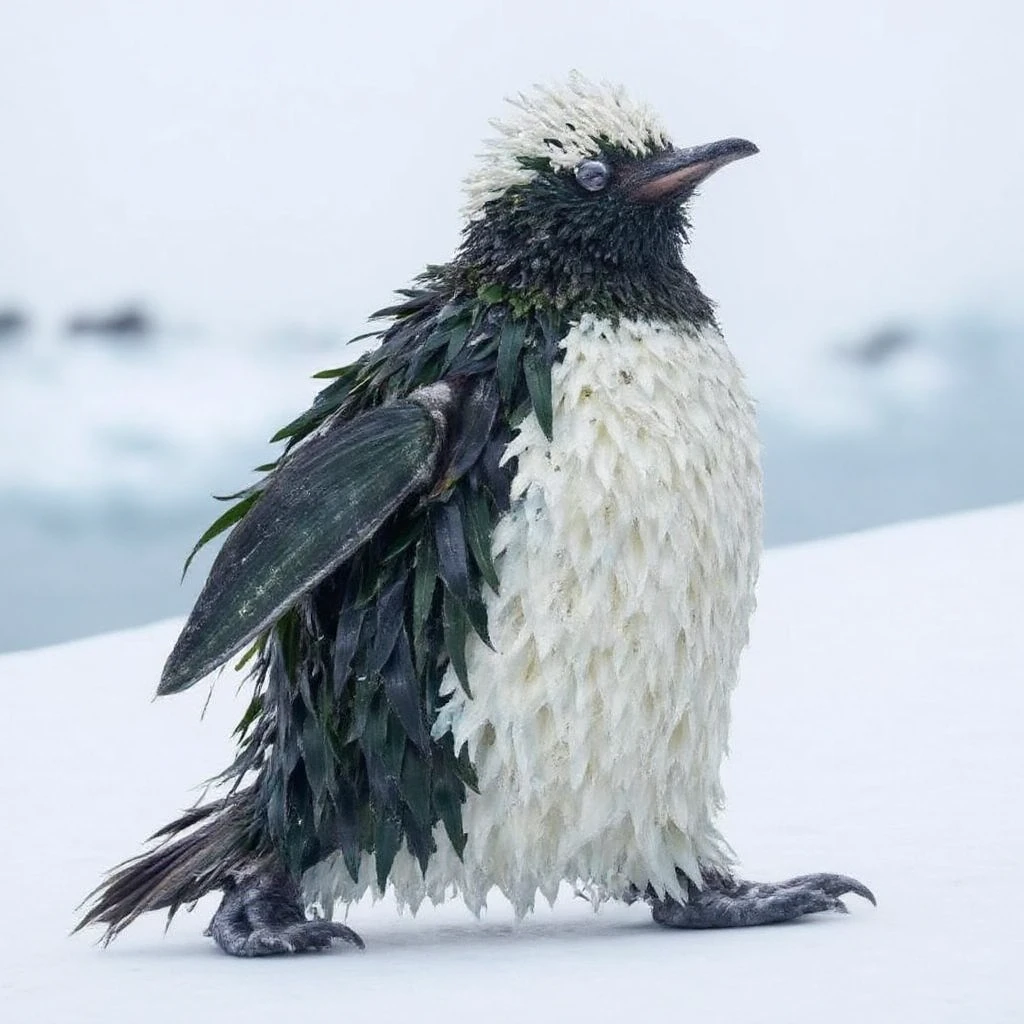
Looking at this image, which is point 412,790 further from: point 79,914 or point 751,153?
point 751,153

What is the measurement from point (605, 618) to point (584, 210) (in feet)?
2.17

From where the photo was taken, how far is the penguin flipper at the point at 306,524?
2.67 meters

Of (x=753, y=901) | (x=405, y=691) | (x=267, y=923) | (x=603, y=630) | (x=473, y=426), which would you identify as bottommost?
(x=267, y=923)

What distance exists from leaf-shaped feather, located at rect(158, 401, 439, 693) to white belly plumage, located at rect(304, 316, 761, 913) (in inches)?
6.9

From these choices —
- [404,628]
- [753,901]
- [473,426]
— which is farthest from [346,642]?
[753,901]

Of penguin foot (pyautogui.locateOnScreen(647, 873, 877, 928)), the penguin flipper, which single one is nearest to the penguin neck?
the penguin flipper

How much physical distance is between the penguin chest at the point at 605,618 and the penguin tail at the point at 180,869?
0.40 metres

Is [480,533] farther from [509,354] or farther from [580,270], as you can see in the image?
[580,270]

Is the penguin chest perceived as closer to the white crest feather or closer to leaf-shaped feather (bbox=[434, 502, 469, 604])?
leaf-shaped feather (bbox=[434, 502, 469, 604])

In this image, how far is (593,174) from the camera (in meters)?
2.98

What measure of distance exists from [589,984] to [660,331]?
1030mm

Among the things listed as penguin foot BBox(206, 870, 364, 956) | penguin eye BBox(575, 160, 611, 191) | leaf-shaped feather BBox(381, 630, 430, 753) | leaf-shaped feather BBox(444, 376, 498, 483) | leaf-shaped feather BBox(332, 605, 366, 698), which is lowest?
penguin foot BBox(206, 870, 364, 956)

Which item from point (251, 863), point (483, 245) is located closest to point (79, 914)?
point (251, 863)

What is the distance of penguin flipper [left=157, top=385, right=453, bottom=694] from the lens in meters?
2.67
